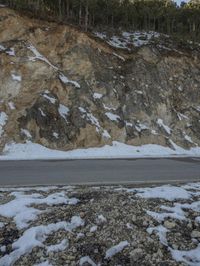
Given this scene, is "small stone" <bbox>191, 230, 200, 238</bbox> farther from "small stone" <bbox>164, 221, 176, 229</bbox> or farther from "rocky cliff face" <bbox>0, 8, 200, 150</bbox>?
→ "rocky cliff face" <bbox>0, 8, 200, 150</bbox>

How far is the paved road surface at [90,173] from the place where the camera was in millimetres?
11589

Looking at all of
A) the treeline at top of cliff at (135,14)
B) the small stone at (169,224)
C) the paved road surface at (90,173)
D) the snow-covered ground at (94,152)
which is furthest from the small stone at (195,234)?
the treeline at top of cliff at (135,14)

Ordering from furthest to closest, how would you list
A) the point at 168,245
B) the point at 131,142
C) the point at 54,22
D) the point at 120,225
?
the point at 54,22 → the point at 131,142 → the point at 120,225 → the point at 168,245

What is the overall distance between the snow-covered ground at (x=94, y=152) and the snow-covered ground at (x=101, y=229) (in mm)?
10680

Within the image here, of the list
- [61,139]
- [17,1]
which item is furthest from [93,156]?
[17,1]

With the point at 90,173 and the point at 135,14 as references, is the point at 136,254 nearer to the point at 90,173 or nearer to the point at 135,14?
the point at 90,173

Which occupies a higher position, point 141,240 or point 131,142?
point 141,240

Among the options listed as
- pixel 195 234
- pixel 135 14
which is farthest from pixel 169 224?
pixel 135 14

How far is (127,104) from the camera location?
24781 mm

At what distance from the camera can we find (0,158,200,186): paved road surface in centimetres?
1159

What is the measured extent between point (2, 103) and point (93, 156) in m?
5.55

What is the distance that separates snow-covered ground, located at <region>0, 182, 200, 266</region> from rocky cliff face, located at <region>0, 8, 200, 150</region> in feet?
41.8

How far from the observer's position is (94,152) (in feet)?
67.8

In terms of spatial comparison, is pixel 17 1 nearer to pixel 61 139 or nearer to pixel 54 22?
pixel 54 22
